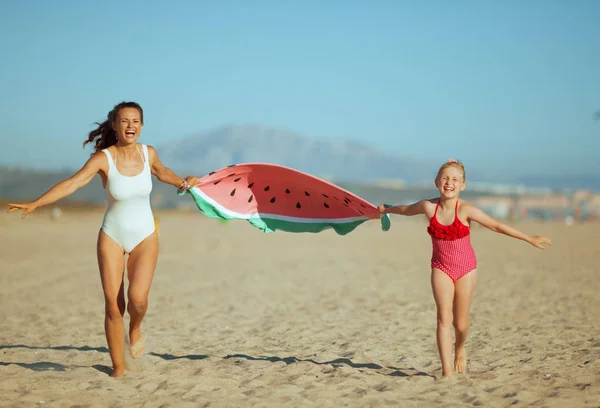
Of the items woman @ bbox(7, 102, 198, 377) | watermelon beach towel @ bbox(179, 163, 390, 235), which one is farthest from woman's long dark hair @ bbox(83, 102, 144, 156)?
watermelon beach towel @ bbox(179, 163, 390, 235)

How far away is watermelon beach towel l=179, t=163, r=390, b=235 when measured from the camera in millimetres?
6957

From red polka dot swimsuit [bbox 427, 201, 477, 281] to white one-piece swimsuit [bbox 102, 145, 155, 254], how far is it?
2.37 metres

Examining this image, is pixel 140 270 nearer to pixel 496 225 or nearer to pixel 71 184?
pixel 71 184

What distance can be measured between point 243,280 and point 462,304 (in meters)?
9.37

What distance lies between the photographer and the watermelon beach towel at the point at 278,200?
22.8 feet

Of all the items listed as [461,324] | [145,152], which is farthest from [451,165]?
[145,152]

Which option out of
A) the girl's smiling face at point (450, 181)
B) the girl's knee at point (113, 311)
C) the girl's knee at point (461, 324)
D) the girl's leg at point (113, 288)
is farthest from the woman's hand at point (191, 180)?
the girl's knee at point (461, 324)

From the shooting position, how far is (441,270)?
563 cm

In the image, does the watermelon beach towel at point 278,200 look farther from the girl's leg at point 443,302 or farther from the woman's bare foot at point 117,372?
the woman's bare foot at point 117,372

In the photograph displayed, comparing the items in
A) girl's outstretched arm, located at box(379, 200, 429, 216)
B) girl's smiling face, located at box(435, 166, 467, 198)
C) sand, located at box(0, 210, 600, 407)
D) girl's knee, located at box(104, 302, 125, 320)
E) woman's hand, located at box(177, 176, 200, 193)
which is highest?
woman's hand, located at box(177, 176, 200, 193)

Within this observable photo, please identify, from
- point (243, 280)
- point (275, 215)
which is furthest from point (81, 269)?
point (275, 215)

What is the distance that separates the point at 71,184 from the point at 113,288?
0.89 metres

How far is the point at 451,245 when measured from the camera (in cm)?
562

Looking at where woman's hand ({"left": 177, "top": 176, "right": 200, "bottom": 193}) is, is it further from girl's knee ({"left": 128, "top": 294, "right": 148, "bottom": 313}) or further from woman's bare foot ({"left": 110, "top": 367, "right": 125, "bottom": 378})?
woman's bare foot ({"left": 110, "top": 367, "right": 125, "bottom": 378})
